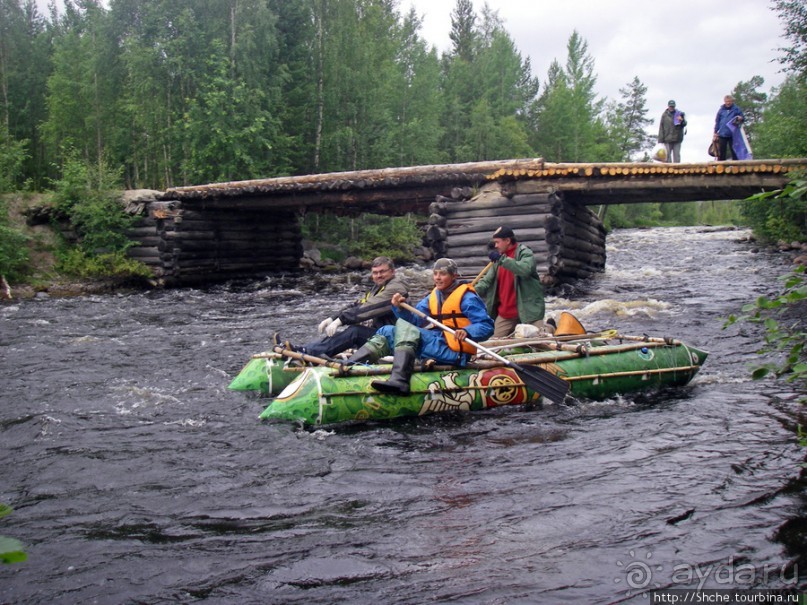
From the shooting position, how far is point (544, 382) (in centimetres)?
635

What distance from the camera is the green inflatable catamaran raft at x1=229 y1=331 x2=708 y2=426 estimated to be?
5992 millimetres

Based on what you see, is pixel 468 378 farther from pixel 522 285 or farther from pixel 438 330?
pixel 522 285

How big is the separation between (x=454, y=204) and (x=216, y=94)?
10.7 meters

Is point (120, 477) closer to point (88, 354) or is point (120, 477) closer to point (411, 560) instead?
point (411, 560)

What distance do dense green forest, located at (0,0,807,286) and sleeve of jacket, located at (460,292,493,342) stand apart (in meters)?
13.1

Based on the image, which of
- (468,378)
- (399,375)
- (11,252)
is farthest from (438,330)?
(11,252)

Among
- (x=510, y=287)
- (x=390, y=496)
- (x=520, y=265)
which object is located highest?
(x=520, y=265)

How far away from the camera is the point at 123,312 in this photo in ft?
43.9

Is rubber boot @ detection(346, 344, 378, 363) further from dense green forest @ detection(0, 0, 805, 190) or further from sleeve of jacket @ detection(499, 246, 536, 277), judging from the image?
dense green forest @ detection(0, 0, 805, 190)

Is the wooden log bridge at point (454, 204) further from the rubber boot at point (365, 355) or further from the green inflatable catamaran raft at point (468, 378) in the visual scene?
the rubber boot at point (365, 355)

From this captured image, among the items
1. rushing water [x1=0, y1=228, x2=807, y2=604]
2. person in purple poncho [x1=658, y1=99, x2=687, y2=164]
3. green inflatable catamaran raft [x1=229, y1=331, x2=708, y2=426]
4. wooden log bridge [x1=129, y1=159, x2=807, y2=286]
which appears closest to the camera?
rushing water [x1=0, y1=228, x2=807, y2=604]

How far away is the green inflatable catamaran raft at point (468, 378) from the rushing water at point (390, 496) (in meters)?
0.17

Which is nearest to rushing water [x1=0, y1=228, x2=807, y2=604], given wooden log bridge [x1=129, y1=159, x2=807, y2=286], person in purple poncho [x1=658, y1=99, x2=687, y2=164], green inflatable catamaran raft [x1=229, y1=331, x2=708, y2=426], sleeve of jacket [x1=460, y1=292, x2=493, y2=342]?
green inflatable catamaran raft [x1=229, y1=331, x2=708, y2=426]

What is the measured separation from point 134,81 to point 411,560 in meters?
23.7
